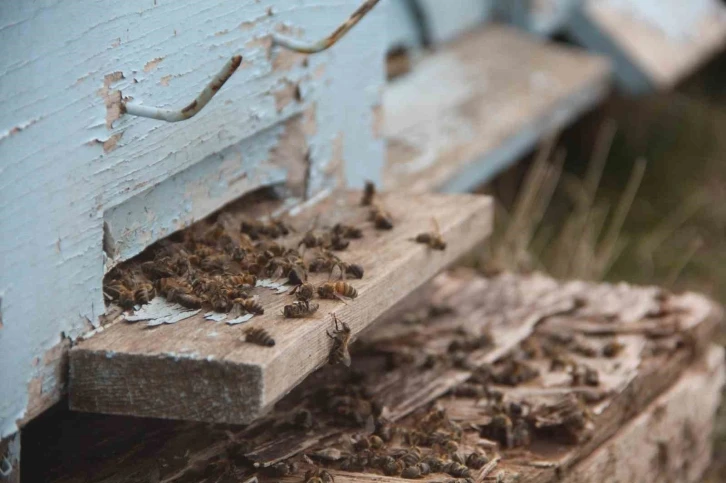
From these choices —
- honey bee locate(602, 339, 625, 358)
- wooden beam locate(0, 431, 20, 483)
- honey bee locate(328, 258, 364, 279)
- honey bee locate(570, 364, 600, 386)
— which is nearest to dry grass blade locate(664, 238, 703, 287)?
honey bee locate(602, 339, 625, 358)

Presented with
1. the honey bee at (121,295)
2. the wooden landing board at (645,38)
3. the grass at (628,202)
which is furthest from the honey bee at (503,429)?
the wooden landing board at (645,38)

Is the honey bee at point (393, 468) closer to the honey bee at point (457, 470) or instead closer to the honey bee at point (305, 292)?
the honey bee at point (457, 470)

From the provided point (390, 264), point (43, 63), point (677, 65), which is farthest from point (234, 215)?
point (677, 65)

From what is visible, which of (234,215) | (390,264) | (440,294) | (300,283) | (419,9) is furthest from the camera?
(419,9)

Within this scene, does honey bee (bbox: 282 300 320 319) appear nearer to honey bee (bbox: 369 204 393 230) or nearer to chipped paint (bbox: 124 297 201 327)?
chipped paint (bbox: 124 297 201 327)

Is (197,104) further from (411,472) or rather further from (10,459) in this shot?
(411,472)

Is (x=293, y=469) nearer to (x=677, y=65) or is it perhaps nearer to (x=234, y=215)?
(x=234, y=215)
